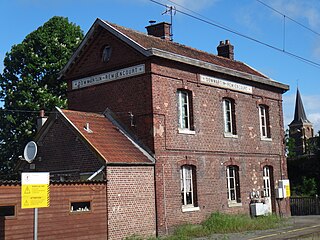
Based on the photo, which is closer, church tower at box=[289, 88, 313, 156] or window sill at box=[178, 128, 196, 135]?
window sill at box=[178, 128, 196, 135]

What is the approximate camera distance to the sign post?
11.3 meters

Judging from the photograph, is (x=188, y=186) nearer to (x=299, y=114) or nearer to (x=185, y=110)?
(x=185, y=110)

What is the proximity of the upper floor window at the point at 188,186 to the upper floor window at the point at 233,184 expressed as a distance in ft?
9.27

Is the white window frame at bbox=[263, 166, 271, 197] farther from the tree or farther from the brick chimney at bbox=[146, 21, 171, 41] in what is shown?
the tree

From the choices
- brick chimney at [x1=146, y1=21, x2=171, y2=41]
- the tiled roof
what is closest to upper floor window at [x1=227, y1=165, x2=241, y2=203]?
the tiled roof

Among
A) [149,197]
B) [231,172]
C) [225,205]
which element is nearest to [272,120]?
[231,172]

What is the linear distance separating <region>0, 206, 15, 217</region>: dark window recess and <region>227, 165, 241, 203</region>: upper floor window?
12024 millimetres

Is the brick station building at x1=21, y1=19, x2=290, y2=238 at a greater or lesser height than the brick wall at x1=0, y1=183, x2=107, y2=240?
greater

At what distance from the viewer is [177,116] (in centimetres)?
2148

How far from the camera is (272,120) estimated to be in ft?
90.7

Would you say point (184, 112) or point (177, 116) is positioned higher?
point (184, 112)

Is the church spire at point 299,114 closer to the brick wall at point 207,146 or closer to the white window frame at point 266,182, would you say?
the brick wall at point 207,146

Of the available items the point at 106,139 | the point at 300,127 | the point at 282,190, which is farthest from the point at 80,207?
the point at 300,127

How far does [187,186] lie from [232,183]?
362 centimetres
